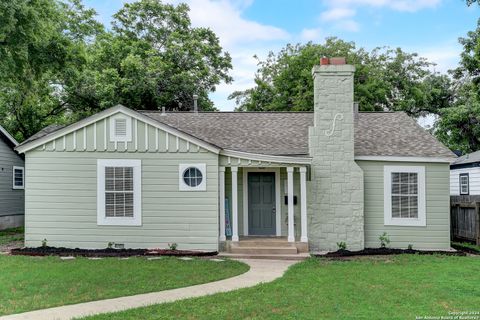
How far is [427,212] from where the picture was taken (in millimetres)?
11539

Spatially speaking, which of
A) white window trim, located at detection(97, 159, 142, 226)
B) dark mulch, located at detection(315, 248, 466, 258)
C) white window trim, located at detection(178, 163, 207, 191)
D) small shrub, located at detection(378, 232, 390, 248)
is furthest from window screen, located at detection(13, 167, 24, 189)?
small shrub, located at detection(378, 232, 390, 248)

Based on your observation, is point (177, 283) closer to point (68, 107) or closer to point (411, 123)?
point (411, 123)

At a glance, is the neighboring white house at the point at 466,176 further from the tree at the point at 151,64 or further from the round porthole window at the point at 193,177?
the tree at the point at 151,64

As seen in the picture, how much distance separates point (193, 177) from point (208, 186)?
1.55ft

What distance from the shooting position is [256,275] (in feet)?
27.1

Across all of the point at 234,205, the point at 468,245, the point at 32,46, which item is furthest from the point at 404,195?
the point at 32,46

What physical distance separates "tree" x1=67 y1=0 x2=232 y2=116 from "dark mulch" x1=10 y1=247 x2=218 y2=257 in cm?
1178

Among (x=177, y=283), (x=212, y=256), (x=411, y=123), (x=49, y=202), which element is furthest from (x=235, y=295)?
(x=411, y=123)

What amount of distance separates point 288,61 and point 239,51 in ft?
11.3

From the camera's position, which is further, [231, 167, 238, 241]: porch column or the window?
the window

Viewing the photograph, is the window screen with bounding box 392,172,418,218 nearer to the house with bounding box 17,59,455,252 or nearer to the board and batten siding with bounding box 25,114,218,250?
the house with bounding box 17,59,455,252

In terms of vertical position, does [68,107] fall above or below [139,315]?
above

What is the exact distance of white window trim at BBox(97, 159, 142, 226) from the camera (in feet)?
36.6

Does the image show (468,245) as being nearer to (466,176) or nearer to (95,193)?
(466,176)
